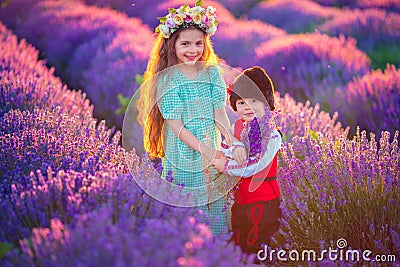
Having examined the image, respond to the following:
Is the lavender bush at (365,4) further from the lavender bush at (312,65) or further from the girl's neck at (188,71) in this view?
the girl's neck at (188,71)

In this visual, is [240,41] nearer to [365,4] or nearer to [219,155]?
[365,4]

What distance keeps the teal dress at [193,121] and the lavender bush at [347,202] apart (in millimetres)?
413

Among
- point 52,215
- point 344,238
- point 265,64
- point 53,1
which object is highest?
point 53,1

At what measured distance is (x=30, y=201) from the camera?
2211 millimetres

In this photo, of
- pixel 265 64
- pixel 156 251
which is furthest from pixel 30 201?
pixel 265 64

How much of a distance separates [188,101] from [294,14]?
7304mm

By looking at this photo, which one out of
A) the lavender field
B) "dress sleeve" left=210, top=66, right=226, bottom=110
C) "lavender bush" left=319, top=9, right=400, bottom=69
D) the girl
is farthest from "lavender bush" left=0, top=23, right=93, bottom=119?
"lavender bush" left=319, top=9, right=400, bottom=69

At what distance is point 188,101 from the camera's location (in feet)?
10.1

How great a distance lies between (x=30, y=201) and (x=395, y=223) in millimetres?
1861

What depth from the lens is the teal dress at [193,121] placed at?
305 cm

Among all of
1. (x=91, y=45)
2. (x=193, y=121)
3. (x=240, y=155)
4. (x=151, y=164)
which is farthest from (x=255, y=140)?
(x=91, y=45)

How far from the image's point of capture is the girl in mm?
3049

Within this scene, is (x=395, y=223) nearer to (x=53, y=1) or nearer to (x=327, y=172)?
(x=327, y=172)

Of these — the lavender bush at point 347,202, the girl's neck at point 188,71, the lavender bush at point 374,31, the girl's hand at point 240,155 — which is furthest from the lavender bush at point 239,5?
the girl's hand at point 240,155
